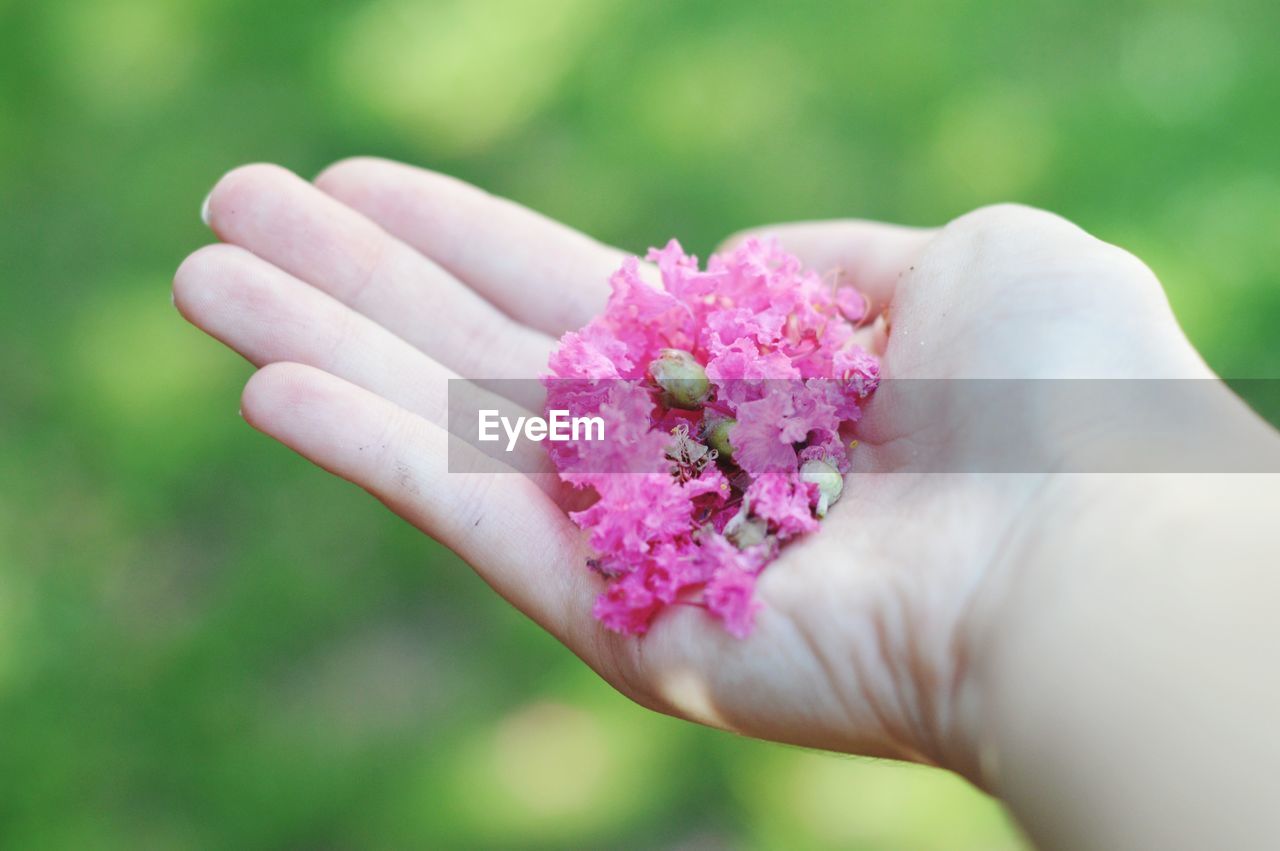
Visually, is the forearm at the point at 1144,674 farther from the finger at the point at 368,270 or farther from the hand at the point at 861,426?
the finger at the point at 368,270

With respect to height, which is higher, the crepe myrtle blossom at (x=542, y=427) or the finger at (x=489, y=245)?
the finger at (x=489, y=245)

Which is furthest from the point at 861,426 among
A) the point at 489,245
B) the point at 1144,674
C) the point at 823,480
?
the point at 489,245

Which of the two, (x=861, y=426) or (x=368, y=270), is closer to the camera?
(x=861, y=426)

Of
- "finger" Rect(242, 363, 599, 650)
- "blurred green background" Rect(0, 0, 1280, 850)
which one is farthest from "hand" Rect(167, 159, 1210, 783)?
"blurred green background" Rect(0, 0, 1280, 850)

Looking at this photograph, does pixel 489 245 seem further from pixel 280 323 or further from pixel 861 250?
pixel 861 250

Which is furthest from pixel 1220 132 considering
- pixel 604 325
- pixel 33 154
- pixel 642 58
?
pixel 33 154

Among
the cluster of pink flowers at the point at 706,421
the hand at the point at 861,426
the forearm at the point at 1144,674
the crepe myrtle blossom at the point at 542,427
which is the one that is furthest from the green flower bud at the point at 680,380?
the forearm at the point at 1144,674
